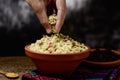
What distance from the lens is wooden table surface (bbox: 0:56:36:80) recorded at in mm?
1909

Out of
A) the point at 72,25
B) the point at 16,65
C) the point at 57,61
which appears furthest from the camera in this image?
the point at 72,25

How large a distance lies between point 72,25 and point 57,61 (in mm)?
1285

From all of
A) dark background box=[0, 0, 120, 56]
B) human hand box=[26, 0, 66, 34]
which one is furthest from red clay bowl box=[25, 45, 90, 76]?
dark background box=[0, 0, 120, 56]

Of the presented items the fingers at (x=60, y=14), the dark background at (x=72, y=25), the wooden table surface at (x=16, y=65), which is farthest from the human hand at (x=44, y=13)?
the dark background at (x=72, y=25)

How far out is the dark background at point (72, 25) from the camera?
2709 mm

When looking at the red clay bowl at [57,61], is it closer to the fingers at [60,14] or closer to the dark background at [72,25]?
the fingers at [60,14]

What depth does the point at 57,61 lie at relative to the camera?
5.22 feet

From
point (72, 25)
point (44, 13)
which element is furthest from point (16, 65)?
point (72, 25)

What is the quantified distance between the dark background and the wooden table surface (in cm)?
59

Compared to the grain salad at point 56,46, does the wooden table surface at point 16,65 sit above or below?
below

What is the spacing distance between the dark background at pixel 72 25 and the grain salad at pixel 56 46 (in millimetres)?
1038

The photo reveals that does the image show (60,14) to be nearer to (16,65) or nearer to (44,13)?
(44,13)

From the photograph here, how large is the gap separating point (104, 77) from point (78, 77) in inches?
5.6

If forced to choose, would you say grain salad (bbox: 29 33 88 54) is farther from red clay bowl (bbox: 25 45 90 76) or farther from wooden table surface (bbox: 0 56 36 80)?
wooden table surface (bbox: 0 56 36 80)
